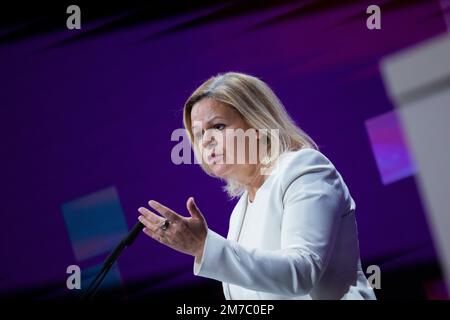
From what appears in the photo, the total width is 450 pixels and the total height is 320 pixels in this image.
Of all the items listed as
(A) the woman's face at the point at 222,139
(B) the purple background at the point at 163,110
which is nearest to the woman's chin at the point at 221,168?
(A) the woman's face at the point at 222,139

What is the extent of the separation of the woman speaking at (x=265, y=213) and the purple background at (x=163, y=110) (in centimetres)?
45

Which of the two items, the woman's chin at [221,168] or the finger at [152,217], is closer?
the finger at [152,217]

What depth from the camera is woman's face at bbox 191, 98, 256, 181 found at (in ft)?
5.25

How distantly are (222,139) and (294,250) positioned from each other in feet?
1.56

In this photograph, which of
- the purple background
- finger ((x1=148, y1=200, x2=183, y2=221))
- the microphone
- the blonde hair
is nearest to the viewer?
finger ((x1=148, y1=200, x2=183, y2=221))

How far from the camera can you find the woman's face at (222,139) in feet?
5.25

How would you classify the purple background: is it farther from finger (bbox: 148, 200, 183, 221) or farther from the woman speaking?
finger (bbox: 148, 200, 183, 221)

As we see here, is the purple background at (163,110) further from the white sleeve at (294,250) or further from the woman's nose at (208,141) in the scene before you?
the white sleeve at (294,250)

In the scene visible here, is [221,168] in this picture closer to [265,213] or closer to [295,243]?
[265,213]

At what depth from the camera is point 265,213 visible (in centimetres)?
142

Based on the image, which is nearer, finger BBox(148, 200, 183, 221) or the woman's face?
finger BBox(148, 200, 183, 221)

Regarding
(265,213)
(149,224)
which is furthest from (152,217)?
(265,213)

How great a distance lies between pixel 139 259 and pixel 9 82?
2.96 ft

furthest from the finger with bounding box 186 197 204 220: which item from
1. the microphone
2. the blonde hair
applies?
the blonde hair
